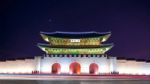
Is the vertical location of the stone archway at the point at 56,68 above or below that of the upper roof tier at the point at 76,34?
below

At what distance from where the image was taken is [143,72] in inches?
861

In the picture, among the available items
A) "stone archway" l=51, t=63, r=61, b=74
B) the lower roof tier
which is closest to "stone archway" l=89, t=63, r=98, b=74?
the lower roof tier

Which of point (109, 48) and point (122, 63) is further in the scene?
point (109, 48)

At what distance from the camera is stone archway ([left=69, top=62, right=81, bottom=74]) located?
21.9m

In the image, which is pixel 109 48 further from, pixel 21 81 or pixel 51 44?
pixel 21 81

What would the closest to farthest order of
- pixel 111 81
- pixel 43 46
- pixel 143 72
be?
pixel 111 81 → pixel 143 72 → pixel 43 46

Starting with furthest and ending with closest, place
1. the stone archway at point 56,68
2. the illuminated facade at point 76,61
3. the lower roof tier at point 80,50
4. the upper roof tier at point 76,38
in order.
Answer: the upper roof tier at point 76,38 → the lower roof tier at point 80,50 → the illuminated facade at point 76,61 → the stone archway at point 56,68

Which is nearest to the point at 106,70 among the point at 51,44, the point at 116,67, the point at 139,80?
the point at 116,67

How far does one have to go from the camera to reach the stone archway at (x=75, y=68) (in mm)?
21891

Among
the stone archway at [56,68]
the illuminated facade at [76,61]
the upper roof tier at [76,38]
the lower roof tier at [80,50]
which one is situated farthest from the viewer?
the upper roof tier at [76,38]

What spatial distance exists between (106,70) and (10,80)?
13.4 meters

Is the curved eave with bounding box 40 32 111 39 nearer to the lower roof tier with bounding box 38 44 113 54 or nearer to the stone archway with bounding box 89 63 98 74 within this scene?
the lower roof tier with bounding box 38 44 113 54

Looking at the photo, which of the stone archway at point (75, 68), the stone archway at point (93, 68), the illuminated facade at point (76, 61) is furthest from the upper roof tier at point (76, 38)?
the stone archway at point (93, 68)

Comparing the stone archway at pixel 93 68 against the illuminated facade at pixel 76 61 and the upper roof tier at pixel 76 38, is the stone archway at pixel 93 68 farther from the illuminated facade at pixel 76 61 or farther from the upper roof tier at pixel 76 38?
the upper roof tier at pixel 76 38
